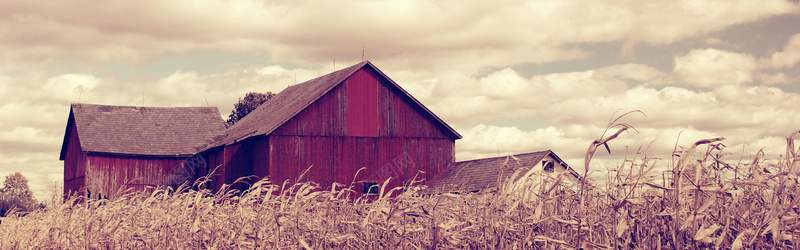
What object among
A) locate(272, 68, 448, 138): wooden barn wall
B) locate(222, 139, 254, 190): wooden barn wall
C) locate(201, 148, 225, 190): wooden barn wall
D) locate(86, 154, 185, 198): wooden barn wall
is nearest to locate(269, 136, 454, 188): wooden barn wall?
locate(272, 68, 448, 138): wooden barn wall

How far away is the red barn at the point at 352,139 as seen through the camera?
28.1m

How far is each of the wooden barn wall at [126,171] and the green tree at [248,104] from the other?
636 inches

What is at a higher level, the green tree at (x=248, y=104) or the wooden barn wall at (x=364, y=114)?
the green tree at (x=248, y=104)

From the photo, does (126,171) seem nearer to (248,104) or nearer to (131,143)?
(131,143)

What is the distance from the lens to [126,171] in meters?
37.0

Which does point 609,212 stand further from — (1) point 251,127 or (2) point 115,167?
(2) point 115,167

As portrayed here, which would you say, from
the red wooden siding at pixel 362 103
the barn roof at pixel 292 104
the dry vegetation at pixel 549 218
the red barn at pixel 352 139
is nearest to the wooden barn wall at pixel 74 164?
the barn roof at pixel 292 104

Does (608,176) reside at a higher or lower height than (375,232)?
higher

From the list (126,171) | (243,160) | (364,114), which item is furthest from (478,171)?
(126,171)

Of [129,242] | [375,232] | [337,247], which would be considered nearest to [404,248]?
[375,232]

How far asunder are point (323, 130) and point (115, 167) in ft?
47.4

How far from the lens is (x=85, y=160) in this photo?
3675 cm

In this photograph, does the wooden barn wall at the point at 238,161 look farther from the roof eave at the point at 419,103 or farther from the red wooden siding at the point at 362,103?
the roof eave at the point at 419,103

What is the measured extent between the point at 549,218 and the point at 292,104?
92.0ft
